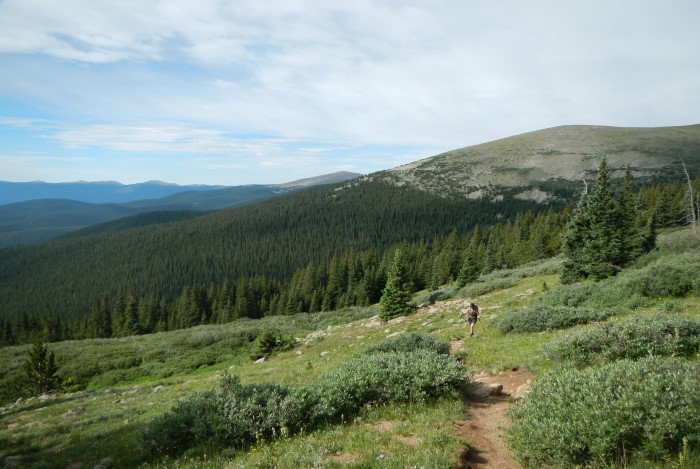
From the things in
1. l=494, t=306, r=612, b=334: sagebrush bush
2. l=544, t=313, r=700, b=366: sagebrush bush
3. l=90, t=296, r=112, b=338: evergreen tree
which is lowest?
l=90, t=296, r=112, b=338: evergreen tree

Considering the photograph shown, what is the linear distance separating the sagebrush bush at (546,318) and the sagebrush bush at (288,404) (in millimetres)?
7989

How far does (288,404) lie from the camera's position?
28.3 feet

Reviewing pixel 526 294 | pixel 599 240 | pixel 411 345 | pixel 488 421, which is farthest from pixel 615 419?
pixel 599 240

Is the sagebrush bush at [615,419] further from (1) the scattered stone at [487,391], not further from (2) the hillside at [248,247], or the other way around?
(2) the hillside at [248,247]

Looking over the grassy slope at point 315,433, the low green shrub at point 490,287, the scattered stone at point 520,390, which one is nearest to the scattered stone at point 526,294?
the grassy slope at point 315,433

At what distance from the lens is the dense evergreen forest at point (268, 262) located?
78125 millimetres

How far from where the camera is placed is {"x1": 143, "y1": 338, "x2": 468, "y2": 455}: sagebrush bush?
8359 millimetres

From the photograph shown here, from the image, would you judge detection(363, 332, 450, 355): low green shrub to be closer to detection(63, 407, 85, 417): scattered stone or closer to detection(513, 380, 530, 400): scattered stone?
detection(513, 380, 530, 400): scattered stone

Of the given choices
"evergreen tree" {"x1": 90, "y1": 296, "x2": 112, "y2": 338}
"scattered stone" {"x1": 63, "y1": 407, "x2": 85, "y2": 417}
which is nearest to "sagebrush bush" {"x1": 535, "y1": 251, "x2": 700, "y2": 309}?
"scattered stone" {"x1": 63, "y1": 407, "x2": 85, "y2": 417}

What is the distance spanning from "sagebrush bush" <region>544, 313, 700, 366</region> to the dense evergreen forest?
128 feet

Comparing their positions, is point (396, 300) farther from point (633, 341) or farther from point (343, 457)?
point (343, 457)

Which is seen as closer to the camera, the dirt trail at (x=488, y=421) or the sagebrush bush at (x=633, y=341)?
the dirt trail at (x=488, y=421)

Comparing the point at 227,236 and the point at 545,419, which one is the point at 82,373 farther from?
the point at 227,236

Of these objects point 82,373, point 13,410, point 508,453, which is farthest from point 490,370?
point 82,373
